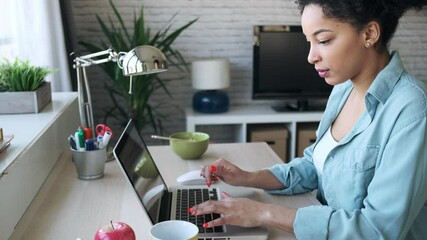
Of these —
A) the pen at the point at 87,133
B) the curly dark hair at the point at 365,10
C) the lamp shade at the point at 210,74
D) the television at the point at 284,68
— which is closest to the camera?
the curly dark hair at the point at 365,10

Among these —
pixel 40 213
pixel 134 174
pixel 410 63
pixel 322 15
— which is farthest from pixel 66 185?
pixel 410 63

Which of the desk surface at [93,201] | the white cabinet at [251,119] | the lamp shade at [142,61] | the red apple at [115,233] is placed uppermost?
the lamp shade at [142,61]

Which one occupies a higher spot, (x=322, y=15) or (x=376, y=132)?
(x=322, y=15)

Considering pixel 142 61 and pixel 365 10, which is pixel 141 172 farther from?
pixel 365 10

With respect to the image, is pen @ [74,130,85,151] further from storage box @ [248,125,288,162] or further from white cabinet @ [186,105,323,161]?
storage box @ [248,125,288,162]

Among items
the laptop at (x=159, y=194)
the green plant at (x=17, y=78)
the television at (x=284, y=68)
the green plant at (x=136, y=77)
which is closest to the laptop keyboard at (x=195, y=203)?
the laptop at (x=159, y=194)

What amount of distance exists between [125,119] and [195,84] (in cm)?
56

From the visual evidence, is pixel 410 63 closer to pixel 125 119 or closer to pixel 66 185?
pixel 125 119

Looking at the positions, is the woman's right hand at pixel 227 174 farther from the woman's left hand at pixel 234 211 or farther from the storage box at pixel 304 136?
the storage box at pixel 304 136

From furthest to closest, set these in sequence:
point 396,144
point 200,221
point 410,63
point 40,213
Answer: point 410,63, point 40,213, point 200,221, point 396,144

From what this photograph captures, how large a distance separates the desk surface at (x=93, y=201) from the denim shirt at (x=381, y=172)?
0.13 metres

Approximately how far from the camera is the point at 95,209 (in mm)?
1197

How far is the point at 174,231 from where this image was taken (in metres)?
0.89

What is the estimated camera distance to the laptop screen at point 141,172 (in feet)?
3.51
